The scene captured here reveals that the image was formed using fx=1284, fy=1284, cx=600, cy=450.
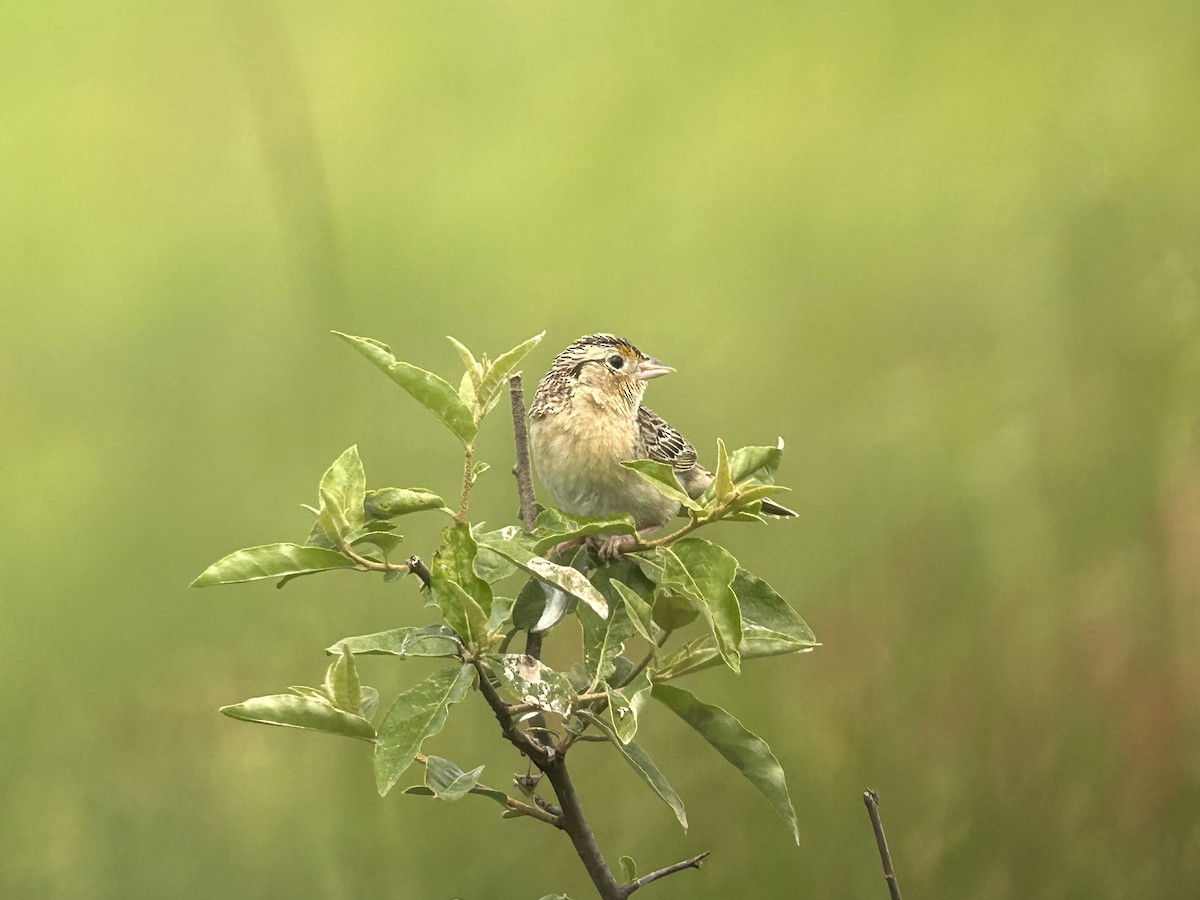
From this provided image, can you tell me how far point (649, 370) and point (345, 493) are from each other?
538mm

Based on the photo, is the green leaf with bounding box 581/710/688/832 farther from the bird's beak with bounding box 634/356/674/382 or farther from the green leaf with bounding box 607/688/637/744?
the bird's beak with bounding box 634/356/674/382

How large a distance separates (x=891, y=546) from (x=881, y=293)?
403mm

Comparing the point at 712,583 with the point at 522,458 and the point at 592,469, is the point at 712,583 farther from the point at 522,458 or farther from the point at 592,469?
the point at 592,469

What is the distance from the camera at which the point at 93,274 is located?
1.86m

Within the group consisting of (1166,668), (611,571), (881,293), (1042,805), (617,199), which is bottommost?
(1042,805)

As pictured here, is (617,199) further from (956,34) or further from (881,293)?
(956,34)

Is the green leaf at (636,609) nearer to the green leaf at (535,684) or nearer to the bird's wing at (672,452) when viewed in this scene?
the green leaf at (535,684)

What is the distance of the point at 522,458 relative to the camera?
3.90 ft

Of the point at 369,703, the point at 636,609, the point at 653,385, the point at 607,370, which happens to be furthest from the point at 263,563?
the point at 653,385

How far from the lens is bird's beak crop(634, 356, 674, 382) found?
142 cm

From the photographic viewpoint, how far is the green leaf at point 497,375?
39.9 inches

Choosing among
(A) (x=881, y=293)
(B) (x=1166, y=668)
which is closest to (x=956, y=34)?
(A) (x=881, y=293)

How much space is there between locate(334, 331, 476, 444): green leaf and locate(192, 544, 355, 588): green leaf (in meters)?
0.14

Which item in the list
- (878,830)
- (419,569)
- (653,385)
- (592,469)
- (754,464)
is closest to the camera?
(419,569)
